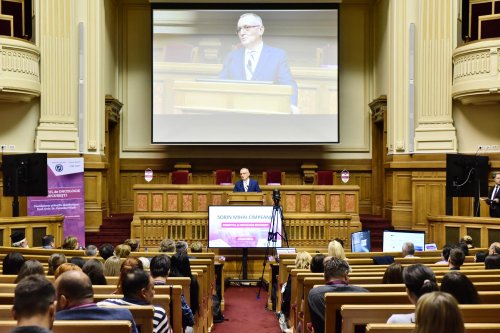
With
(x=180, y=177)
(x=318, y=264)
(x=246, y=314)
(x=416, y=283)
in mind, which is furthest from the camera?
(x=180, y=177)

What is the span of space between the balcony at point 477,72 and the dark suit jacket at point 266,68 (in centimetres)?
414

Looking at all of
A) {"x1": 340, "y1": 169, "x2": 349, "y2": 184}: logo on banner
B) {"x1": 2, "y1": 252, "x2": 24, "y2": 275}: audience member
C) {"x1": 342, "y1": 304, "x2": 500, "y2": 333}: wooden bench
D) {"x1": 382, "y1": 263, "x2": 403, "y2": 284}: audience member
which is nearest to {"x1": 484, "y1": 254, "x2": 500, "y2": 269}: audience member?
{"x1": 382, "y1": 263, "x2": 403, "y2": 284}: audience member

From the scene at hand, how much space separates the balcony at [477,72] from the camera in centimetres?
1213

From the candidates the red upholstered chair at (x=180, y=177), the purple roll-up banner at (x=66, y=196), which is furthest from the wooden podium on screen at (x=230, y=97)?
the purple roll-up banner at (x=66, y=196)

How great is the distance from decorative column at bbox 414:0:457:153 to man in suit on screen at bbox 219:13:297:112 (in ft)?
11.2

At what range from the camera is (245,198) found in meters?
11.2

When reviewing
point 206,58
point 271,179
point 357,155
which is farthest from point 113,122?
point 357,155

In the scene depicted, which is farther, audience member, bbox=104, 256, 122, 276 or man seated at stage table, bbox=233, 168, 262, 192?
man seated at stage table, bbox=233, 168, 262, 192

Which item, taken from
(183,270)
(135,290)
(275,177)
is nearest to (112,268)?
(183,270)

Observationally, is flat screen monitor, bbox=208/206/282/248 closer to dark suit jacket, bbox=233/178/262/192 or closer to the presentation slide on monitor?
dark suit jacket, bbox=233/178/262/192

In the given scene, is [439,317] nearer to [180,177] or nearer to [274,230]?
[274,230]

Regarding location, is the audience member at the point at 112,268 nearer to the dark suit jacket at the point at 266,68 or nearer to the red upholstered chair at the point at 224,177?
the red upholstered chair at the point at 224,177

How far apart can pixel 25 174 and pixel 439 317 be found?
972 cm

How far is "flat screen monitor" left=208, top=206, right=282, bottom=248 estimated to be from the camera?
406 inches
